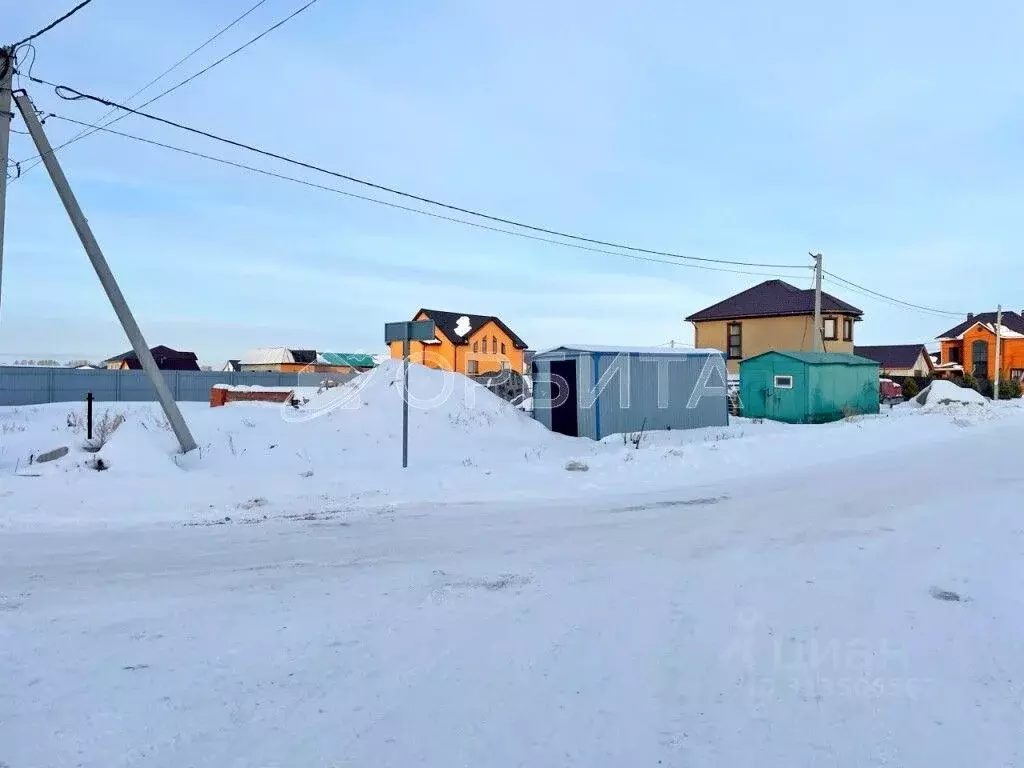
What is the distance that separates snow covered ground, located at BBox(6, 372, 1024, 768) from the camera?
134 inches

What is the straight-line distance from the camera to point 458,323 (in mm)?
64250

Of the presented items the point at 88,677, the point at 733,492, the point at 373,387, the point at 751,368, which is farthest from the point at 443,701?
the point at 751,368

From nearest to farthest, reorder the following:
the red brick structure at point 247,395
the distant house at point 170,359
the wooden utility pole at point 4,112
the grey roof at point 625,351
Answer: the wooden utility pole at point 4,112 < the grey roof at point 625,351 < the red brick structure at point 247,395 < the distant house at point 170,359

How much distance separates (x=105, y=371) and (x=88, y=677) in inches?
1397

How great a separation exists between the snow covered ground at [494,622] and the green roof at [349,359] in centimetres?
6862

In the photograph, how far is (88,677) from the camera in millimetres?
4004

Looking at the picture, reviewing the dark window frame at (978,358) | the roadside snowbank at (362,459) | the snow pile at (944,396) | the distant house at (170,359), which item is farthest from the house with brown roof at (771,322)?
the distant house at (170,359)

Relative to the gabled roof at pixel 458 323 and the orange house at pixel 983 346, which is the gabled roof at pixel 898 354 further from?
the gabled roof at pixel 458 323

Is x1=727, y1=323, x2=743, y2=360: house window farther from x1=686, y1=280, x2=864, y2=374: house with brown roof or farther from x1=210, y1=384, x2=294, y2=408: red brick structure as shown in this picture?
x1=210, y1=384, x2=294, y2=408: red brick structure

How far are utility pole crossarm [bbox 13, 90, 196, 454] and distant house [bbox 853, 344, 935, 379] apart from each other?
58848 millimetres

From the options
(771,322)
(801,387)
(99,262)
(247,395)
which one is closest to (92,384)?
(247,395)

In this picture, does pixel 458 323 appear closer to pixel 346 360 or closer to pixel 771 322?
pixel 346 360

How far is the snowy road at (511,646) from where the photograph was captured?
11.0ft

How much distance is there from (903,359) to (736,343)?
28593mm
